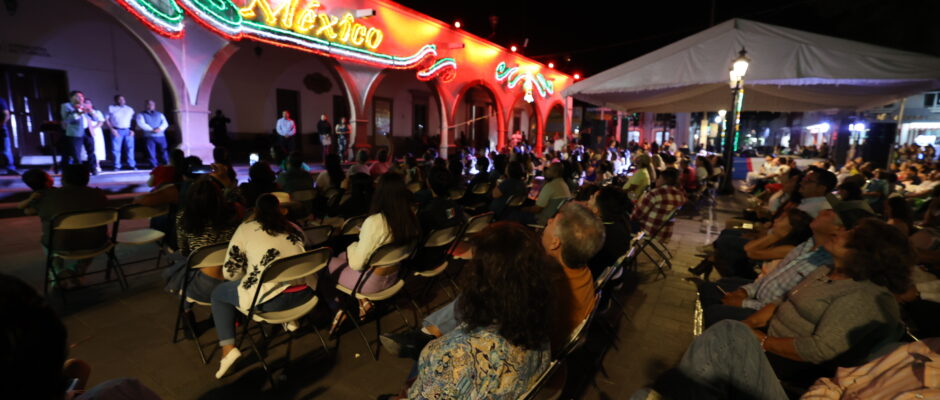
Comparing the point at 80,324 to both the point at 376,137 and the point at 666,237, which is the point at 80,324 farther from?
the point at 376,137

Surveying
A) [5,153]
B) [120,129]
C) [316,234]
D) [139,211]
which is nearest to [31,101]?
[5,153]

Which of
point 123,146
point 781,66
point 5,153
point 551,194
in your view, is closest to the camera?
point 781,66

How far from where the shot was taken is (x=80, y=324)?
10.8 feet

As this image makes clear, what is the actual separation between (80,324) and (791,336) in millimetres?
4816

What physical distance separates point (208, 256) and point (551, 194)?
396cm

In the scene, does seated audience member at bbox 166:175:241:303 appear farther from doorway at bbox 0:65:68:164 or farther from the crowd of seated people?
doorway at bbox 0:65:68:164

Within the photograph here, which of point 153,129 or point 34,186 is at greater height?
point 153,129

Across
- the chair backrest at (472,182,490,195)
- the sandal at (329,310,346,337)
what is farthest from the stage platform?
the sandal at (329,310,346,337)

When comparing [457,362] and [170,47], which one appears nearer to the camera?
[457,362]

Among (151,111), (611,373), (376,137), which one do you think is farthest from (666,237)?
(376,137)

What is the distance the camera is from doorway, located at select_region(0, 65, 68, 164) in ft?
29.7

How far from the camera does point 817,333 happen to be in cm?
198

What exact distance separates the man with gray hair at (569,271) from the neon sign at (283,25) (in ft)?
28.4

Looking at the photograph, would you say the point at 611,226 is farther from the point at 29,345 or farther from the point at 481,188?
the point at 29,345
